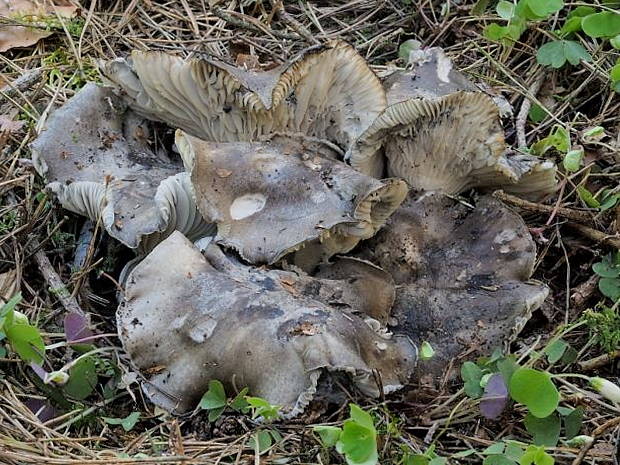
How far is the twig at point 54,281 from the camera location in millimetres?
2875

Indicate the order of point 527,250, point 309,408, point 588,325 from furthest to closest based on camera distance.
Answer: point 527,250, point 588,325, point 309,408

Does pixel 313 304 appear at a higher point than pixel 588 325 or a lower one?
higher

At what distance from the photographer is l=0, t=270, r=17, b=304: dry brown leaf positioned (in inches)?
117

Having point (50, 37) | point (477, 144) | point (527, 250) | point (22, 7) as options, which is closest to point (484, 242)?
point (527, 250)

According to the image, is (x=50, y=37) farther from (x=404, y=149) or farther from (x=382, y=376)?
(x=382, y=376)

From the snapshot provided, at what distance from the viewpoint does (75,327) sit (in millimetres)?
2668

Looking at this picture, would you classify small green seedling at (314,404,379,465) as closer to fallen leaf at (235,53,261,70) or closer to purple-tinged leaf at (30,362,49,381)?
purple-tinged leaf at (30,362,49,381)

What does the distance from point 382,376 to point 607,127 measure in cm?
191

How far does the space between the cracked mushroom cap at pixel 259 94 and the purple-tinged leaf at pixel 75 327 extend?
90 centimetres

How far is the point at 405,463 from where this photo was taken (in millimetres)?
2146

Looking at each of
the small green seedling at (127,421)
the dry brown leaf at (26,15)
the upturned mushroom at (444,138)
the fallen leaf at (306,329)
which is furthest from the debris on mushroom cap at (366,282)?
the dry brown leaf at (26,15)

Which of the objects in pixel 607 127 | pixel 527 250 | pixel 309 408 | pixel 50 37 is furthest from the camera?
pixel 50 37

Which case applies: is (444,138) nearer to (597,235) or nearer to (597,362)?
(597,235)

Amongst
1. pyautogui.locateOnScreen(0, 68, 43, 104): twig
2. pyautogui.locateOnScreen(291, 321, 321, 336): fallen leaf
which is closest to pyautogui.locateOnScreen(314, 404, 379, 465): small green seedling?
pyautogui.locateOnScreen(291, 321, 321, 336): fallen leaf
